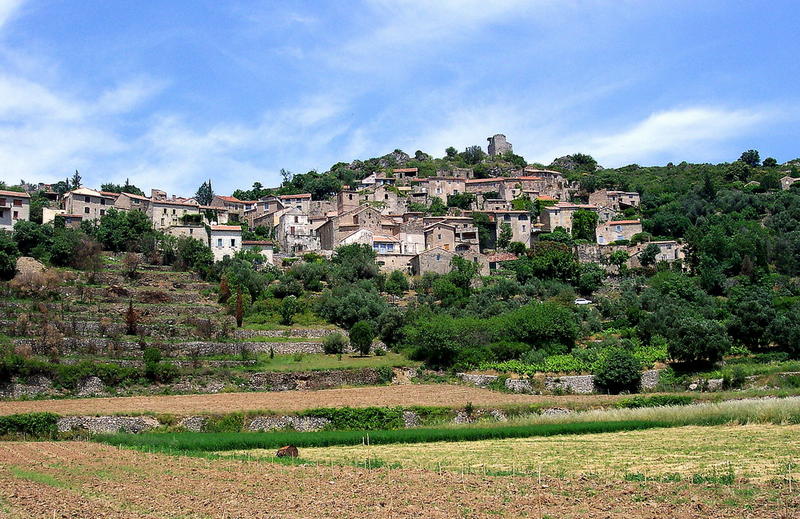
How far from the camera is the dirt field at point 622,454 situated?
69.9 feet

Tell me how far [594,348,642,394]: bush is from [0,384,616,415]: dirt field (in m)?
3.01

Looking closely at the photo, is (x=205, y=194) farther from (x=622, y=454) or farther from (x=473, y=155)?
(x=622, y=454)

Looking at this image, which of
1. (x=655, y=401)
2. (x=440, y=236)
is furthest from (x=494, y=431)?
(x=440, y=236)

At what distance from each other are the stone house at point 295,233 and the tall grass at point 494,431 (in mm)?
51208

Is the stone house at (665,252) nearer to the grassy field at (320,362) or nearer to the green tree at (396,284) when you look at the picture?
the green tree at (396,284)

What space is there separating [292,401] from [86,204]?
165 feet

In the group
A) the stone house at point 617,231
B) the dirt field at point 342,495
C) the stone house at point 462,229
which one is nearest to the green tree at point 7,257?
the dirt field at point 342,495

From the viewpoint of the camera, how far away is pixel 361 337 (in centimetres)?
5212

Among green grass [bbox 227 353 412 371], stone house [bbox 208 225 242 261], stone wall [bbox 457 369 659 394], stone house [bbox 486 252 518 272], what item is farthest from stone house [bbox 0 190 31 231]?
stone wall [bbox 457 369 659 394]

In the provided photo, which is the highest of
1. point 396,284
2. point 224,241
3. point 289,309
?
point 224,241

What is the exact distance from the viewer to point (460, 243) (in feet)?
273

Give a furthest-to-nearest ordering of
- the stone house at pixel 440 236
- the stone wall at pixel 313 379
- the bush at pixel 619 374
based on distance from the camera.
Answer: the stone house at pixel 440 236, the bush at pixel 619 374, the stone wall at pixel 313 379

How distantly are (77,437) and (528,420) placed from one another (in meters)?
19.6

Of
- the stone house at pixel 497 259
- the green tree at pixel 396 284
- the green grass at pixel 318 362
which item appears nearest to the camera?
the green grass at pixel 318 362
